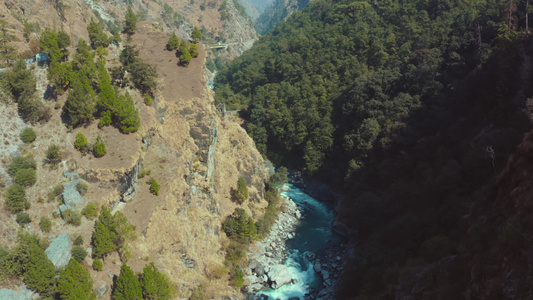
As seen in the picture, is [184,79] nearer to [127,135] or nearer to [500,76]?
[127,135]

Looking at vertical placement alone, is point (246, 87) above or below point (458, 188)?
below

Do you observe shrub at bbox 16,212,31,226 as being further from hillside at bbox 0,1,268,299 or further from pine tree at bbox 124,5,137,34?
pine tree at bbox 124,5,137,34

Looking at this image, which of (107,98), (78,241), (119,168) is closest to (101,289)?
(78,241)

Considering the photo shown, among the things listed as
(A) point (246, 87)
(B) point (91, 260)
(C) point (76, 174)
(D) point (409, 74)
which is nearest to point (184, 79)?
(C) point (76, 174)

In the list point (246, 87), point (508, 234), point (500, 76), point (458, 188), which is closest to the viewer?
point (508, 234)

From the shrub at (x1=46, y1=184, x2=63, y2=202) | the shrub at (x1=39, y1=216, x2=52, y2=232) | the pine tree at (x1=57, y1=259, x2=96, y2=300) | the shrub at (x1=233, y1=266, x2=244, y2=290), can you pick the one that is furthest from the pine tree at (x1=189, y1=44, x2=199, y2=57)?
the pine tree at (x1=57, y1=259, x2=96, y2=300)

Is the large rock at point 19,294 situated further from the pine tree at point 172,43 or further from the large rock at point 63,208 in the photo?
the pine tree at point 172,43
